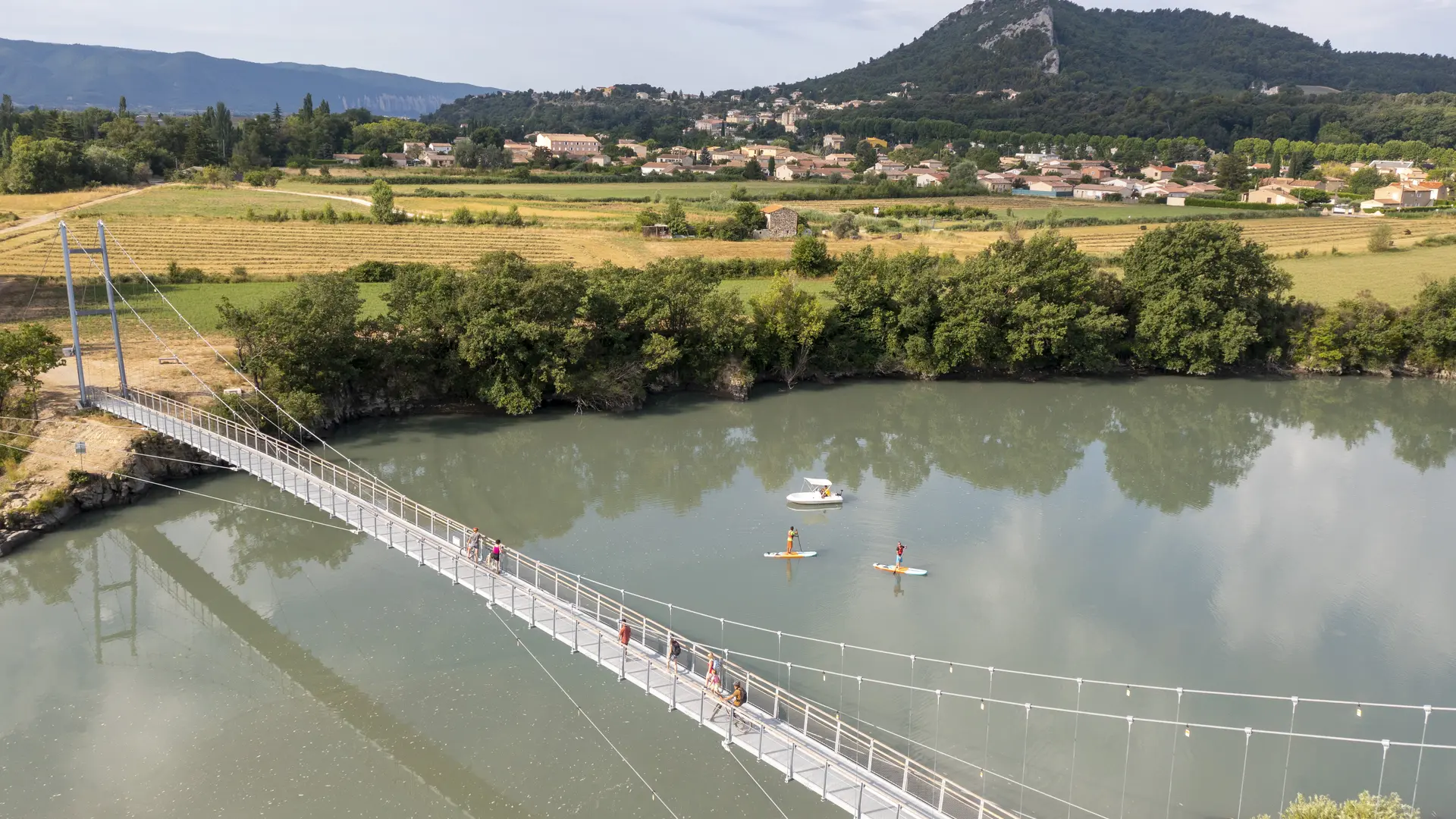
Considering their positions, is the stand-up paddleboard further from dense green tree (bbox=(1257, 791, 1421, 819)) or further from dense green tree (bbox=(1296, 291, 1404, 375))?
dense green tree (bbox=(1296, 291, 1404, 375))

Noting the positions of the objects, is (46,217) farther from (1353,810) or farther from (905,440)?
(1353,810)

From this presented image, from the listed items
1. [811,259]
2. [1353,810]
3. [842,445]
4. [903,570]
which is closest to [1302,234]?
[811,259]

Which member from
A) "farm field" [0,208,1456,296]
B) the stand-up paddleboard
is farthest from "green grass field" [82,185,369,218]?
the stand-up paddleboard

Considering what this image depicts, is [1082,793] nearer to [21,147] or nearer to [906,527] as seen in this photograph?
[906,527]

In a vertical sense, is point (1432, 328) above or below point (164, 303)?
above

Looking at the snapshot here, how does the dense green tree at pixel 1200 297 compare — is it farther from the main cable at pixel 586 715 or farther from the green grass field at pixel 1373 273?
the main cable at pixel 586 715

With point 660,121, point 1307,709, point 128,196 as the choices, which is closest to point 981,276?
point 1307,709
